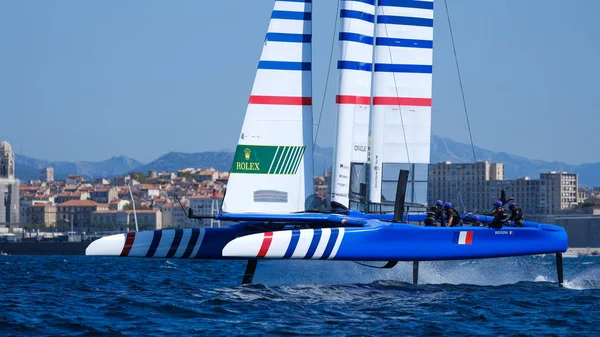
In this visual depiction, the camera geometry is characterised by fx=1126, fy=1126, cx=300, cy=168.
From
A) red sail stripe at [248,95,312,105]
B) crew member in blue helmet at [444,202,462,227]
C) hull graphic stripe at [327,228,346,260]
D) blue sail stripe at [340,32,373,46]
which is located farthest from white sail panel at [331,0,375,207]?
hull graphic stripe at [327,228,346,260]

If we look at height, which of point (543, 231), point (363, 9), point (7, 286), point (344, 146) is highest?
point (363, 9)

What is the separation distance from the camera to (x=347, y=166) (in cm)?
1717

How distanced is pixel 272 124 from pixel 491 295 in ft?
12.7

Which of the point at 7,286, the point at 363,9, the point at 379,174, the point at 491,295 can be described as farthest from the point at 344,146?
the point at 7,286

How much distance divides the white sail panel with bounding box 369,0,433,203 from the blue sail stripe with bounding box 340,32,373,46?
0.28 metres

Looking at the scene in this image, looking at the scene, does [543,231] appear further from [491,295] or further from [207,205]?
[207,205]

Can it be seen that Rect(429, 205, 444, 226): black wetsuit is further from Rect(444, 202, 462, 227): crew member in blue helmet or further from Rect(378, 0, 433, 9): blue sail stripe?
Rect(378, 0, 433, 9): blue sail stripe

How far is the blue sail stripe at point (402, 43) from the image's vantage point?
18.1 meters

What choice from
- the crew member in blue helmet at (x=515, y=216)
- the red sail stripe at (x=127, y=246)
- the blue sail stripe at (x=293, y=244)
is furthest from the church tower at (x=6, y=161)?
the blue sail stripe at (x=293, y=244)

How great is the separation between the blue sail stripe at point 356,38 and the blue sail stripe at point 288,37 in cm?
116

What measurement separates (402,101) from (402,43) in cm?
94

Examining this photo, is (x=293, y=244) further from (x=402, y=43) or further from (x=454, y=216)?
(x=402, y=43)

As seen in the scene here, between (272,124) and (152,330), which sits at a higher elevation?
(272,124)

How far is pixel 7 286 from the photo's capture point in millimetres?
17859
